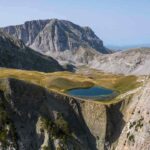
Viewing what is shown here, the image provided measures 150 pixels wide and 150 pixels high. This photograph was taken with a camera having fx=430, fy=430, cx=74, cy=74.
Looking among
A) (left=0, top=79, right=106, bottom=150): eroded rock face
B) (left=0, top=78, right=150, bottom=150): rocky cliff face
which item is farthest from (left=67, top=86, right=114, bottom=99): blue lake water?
(left=0, top=79, right=106, bottom=150): eroded rock face

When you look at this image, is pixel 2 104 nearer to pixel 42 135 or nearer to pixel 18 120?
pixel 18 120

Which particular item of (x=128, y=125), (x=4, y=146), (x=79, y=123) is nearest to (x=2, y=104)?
(x=4, y=146)

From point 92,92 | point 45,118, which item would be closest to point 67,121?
point 45,118

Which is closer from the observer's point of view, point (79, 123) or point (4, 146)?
point (4, 146)

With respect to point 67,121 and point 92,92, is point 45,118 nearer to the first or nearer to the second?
point 67,121

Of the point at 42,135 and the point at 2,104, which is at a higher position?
the point at 2,104

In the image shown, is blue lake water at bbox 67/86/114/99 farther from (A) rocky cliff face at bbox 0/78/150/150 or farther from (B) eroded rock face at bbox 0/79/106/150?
(B) eroded rock face at bbox 0/79/106/150

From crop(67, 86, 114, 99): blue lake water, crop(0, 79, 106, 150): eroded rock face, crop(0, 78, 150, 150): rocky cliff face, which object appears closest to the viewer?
crop(0, 78, 150, 150): rocky cliff face
